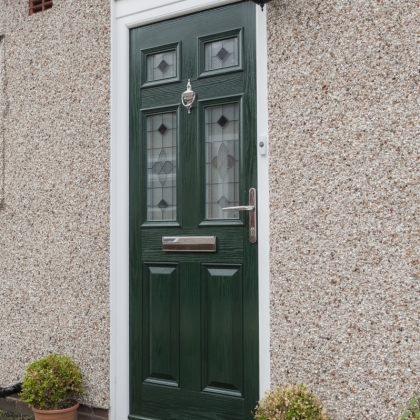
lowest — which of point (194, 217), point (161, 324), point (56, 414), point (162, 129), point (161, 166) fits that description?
point (56, 414)

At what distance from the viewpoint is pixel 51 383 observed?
3566 mm

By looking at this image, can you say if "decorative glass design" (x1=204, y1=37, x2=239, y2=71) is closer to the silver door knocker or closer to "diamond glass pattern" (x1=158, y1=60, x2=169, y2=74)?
the silver door knocker

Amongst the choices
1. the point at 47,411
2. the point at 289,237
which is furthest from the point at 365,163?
the point at 47,411

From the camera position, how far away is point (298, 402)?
2.74 metres

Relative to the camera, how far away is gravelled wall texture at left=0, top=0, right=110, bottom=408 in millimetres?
3805

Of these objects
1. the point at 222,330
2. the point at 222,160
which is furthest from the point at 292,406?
the point at 222,160

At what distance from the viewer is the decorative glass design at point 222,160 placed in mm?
3385

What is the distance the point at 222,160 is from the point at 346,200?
83 centimetres

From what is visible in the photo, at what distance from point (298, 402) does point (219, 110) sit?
1664 millimetres

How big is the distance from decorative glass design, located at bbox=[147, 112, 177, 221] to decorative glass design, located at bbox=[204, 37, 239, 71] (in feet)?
1.25

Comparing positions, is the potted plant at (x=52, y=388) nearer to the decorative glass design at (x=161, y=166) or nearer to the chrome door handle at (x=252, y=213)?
the decorative glass design at (x=161, y=166)

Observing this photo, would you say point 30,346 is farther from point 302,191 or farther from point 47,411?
point 302,191

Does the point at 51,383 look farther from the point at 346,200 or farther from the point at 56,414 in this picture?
the point at 346,200

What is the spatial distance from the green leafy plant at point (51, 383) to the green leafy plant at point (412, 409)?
1.98m
